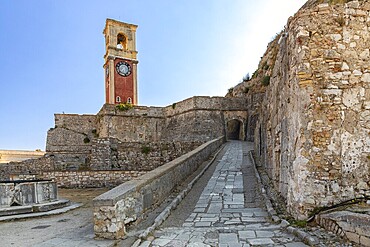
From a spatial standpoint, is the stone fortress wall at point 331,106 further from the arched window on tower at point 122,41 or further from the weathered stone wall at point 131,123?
the arched window on tower at point 122,41

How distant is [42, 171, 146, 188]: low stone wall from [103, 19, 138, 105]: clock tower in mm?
24483

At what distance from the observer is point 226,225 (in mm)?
5406

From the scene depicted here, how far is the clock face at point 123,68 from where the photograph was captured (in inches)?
1599

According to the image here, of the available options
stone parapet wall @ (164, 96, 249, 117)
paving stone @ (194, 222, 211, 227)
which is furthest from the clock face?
paving stone @ (194, 222, 211, 227)

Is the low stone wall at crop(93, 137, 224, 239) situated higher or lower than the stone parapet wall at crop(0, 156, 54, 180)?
higher

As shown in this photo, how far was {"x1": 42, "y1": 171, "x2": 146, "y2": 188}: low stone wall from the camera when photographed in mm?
15945

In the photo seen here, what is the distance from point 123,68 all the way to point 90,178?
2749 centimetres

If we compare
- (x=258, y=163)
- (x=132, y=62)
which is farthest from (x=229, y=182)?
(x=132, y=62)

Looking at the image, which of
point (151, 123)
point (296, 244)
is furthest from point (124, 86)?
point (296, 244)

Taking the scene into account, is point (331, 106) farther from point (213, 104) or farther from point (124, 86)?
point (124, 86)

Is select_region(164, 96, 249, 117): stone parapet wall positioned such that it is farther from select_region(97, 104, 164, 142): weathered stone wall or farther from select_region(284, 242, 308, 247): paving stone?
select_region(284, 242, 308, 247): paving stone

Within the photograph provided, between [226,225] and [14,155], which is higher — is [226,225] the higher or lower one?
the higher one

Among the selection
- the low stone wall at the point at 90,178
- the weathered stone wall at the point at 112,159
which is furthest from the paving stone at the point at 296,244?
the weathered stone wall at the point at 112,159

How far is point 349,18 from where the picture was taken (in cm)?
500
